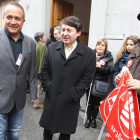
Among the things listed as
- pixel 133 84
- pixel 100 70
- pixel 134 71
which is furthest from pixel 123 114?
pixel 100 70

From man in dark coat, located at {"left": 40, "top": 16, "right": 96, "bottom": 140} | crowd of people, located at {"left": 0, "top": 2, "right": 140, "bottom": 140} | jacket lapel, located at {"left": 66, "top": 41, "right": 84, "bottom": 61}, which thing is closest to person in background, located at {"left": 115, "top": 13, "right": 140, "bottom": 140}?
crowd of people, located at {"left": 0, "top": 2, "right": 140, "bottom": 140}

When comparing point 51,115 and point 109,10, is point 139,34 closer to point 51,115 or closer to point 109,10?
point 109,10

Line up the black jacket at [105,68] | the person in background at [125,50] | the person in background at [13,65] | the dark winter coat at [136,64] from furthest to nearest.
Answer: the black jacket at [105,68] < the person in background at [125,50] < the dark winter coat at [136,64] < the person in background at [13,65]

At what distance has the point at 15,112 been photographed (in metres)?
1.94

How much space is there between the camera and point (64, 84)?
2006mm

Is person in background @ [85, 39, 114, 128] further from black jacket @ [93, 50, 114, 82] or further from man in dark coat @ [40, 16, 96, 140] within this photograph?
man in dark coat @ [40, 16, 96, 140]

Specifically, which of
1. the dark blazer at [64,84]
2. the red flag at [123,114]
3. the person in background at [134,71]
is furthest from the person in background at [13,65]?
the person in background at [134,71]

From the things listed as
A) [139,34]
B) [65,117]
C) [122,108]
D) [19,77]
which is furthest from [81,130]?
[139,34]

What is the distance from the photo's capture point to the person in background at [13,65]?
1659mm

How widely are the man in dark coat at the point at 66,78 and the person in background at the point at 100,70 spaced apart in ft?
3.54

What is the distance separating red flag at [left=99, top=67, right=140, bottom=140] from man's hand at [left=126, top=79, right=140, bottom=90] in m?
0.08

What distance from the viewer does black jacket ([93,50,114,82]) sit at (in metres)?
3.14

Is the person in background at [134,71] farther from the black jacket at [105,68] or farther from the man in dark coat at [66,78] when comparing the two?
the black jacket at [105,68]

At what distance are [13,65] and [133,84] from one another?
145 cm
